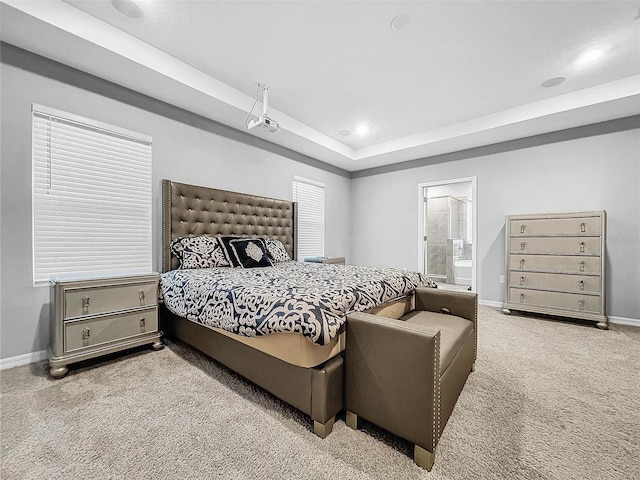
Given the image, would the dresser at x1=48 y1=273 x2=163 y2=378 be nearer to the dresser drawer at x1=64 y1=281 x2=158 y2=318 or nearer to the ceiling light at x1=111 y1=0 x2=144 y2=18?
the dresser drawer at x1=64 y1=281 x2=158 y2=318

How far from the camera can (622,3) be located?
199 cm

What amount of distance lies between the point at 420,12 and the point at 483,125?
230cm

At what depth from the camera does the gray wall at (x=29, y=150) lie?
86.1 inches

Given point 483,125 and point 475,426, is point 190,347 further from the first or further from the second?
point 483,125

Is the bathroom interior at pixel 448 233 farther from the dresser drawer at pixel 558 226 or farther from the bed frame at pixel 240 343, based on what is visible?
the bed frame at pixel 240 343

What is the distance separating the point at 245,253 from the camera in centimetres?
319

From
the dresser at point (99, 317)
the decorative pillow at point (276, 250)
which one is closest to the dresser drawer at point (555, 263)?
the decorative pillow at point (276, 250)

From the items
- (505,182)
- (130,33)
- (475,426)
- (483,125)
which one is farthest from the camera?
(505,182)

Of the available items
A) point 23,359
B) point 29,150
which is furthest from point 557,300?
point 29,150

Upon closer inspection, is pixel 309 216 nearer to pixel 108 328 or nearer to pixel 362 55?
pixel 362 55

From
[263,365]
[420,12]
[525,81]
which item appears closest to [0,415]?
[263,365]

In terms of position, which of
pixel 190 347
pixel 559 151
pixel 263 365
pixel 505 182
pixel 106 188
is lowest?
pixel 190 347

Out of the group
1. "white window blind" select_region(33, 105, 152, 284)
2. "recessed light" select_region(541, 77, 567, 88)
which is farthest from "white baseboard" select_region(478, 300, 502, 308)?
"white window blind" select_region(33, 105, 152, 284)

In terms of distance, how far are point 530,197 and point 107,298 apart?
17.4ft
